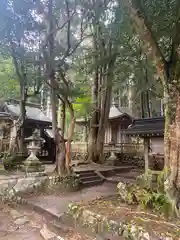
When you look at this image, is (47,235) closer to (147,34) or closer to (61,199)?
(61,199)

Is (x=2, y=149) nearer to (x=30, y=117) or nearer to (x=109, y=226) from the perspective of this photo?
(x=30, y=117)

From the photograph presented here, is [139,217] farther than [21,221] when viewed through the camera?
No

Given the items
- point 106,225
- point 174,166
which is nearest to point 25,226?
point 106,225

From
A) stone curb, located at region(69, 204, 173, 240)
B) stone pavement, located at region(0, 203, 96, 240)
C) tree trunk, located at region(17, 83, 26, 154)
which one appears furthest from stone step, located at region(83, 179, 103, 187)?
tree trunk, located at region(17, 83, 26, 154)

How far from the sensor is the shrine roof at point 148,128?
397 inches

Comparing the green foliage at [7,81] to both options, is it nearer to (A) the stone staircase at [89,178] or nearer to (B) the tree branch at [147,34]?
(A) the stone staircase at [89,178]

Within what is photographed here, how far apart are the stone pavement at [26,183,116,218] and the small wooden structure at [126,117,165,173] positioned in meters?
2.50

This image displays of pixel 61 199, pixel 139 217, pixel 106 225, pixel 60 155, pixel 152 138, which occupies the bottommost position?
pixel 61 199

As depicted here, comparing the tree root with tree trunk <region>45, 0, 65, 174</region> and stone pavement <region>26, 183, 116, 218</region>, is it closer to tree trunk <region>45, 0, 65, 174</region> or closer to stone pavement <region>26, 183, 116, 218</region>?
stone pavement <region>26, 183, 116, 218</region>

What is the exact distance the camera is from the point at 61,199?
7.93 metres

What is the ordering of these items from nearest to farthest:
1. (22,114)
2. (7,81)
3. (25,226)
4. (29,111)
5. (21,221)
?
1. (25,226)
2. (21,221)
3. (22,114)
4. (7,81)
5. (29,111)

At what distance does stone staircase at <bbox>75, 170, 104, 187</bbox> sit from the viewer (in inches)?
410

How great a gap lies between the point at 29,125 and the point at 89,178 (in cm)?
645

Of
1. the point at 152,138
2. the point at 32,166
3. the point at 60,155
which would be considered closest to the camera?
the point at 60,155
